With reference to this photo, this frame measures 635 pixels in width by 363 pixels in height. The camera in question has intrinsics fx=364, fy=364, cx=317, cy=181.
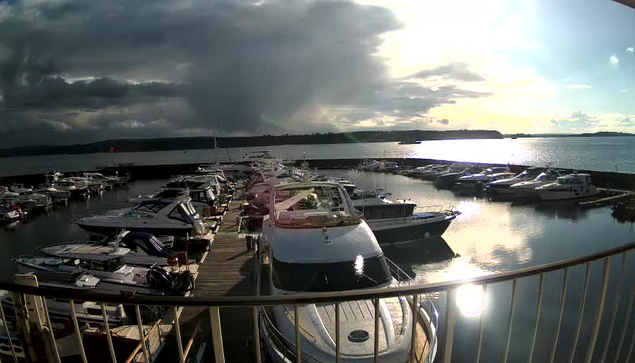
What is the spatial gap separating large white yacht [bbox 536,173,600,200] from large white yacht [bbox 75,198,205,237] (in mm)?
31865

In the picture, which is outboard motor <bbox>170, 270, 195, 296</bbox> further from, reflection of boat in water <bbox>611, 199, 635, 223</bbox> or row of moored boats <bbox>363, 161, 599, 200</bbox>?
row of moored boats <bbox>363, 161, 599, 200</bbox>

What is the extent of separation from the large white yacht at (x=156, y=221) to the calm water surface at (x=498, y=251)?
441 centimetres

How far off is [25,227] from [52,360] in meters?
32.6

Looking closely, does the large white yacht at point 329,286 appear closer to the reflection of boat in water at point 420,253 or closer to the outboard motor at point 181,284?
the outboard motor at point 181,284

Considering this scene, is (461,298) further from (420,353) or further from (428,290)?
(428,290)

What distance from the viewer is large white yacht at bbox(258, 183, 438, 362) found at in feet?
16.6

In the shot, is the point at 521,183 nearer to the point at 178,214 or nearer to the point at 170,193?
the point at 170,193

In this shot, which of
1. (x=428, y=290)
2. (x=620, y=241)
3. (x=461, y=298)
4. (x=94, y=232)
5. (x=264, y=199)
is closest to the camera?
(x=428, y=290)

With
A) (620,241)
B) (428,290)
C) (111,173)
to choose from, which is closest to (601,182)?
(620,241)

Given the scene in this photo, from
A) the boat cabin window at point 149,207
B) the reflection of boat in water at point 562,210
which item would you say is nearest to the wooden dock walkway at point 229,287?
the boat cabin window at point 149,207

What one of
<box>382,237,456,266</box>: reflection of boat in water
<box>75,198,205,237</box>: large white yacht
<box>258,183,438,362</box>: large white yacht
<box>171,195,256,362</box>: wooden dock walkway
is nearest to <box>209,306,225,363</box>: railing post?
<box>258,183,438,362</box>: large white yacht

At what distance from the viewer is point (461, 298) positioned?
14.5m

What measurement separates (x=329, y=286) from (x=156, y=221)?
14812 millimetres

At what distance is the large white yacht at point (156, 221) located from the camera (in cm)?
1806
